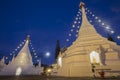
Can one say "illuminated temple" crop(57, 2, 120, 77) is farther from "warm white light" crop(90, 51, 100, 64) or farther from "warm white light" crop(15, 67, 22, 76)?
"warm white light" crop(15, 67, 22, 76)

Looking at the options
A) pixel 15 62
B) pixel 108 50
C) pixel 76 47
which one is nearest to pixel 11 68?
pixel 15 62

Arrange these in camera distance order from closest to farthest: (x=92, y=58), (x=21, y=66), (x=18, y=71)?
1. (x=92, y=58)
2. (x=18, y=71)
3. (x=21, y=66)

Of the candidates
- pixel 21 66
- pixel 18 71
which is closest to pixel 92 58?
pixel 21 66

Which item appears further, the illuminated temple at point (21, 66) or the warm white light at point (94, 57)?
the illuminated temple at point (21, 66)

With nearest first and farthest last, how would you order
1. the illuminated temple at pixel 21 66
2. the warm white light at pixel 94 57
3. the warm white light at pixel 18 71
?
the warm white light at pixel 94 57
the warm white light at pixel 18 71
the illuminated temple at pixel 21 66

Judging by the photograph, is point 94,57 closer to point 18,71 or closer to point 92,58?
point 92,58

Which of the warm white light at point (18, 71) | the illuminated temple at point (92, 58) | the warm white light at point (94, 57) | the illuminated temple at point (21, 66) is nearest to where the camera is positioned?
the illuminated temple at point (92, 58)

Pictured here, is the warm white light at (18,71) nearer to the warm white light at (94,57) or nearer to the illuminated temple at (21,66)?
the illuminated temple at (21,66)

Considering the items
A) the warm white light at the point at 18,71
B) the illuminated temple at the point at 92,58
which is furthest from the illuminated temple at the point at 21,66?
the illuminated temple at the point at 92,58

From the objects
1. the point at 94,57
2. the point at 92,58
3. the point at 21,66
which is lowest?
the point at 21,66

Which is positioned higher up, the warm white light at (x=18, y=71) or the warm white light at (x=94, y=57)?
the warm white light at (x=94, y=57)

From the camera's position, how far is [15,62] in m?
35.1

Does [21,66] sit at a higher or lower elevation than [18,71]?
higher

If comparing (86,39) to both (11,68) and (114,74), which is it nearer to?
(114,74)
